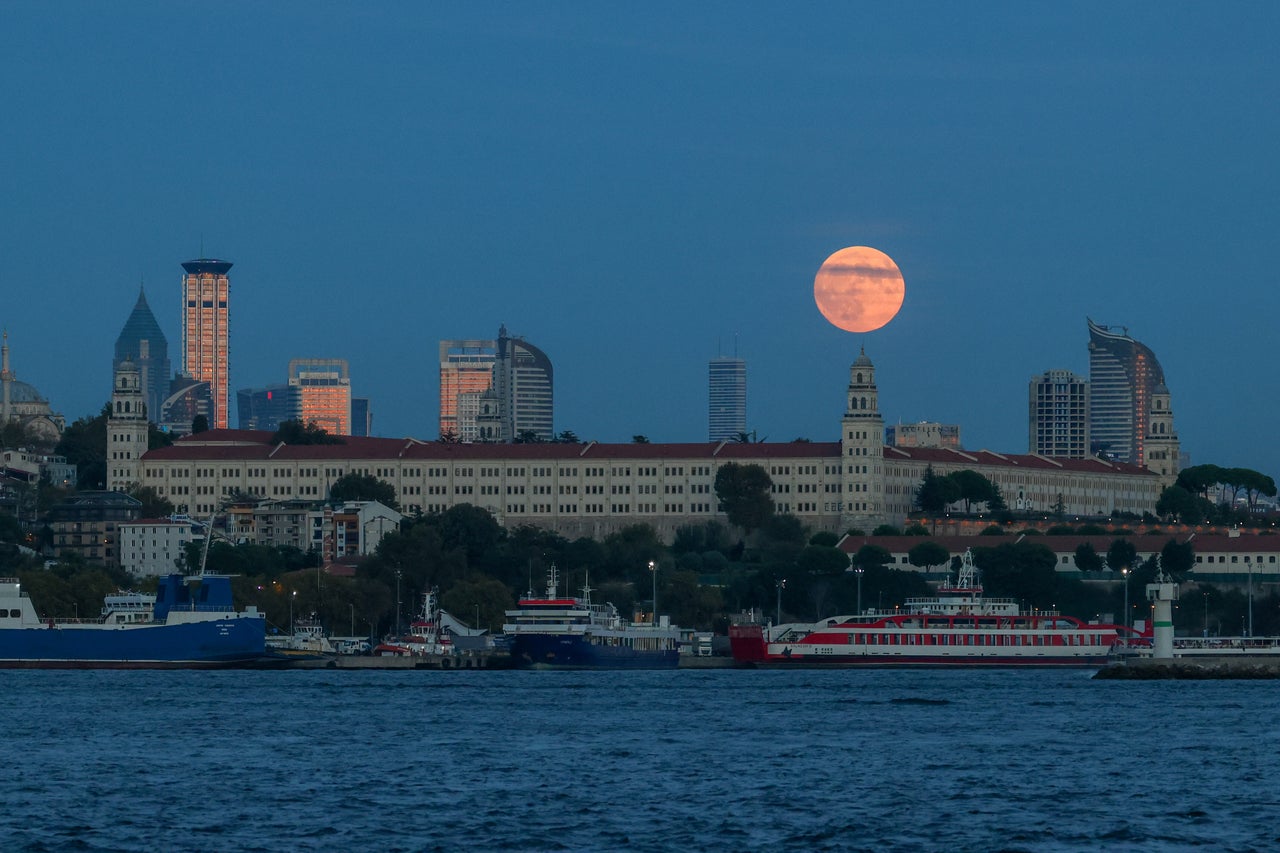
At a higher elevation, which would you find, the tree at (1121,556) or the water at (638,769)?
the tree at (1121,556)

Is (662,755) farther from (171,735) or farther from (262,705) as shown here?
(262,705)

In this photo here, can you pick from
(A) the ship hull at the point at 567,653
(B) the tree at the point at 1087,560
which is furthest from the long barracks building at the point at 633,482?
(A) the ship hull at the point at 567,653

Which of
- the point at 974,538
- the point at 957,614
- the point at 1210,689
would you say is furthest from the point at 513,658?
the point at 974,538

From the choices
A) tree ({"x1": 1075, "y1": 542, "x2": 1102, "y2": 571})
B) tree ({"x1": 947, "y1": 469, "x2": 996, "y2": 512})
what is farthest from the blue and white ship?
tree ({"x1": 947, "y1": 469, "x2": 996, "y2": 512})

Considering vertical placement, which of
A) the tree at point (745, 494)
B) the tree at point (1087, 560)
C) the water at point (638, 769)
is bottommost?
the water at point (638, 769)

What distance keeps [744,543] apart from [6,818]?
Result: 5300 inches

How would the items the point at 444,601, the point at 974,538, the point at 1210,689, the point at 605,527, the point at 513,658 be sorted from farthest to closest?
the point at 605,527 < the point at 974,538 < the point at 444,601 < the point at 513,658 < the point at 1210,689

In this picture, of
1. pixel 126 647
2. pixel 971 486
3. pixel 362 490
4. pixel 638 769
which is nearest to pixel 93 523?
pixel 362 490

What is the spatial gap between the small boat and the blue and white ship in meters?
4.93

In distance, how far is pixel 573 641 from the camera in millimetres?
113625

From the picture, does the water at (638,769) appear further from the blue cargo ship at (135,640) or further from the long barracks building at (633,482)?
the long barracks building at (633,482)

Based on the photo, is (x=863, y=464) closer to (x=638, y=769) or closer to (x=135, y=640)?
(x=135, y=640)

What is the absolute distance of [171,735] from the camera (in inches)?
2692

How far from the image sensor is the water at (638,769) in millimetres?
48500
